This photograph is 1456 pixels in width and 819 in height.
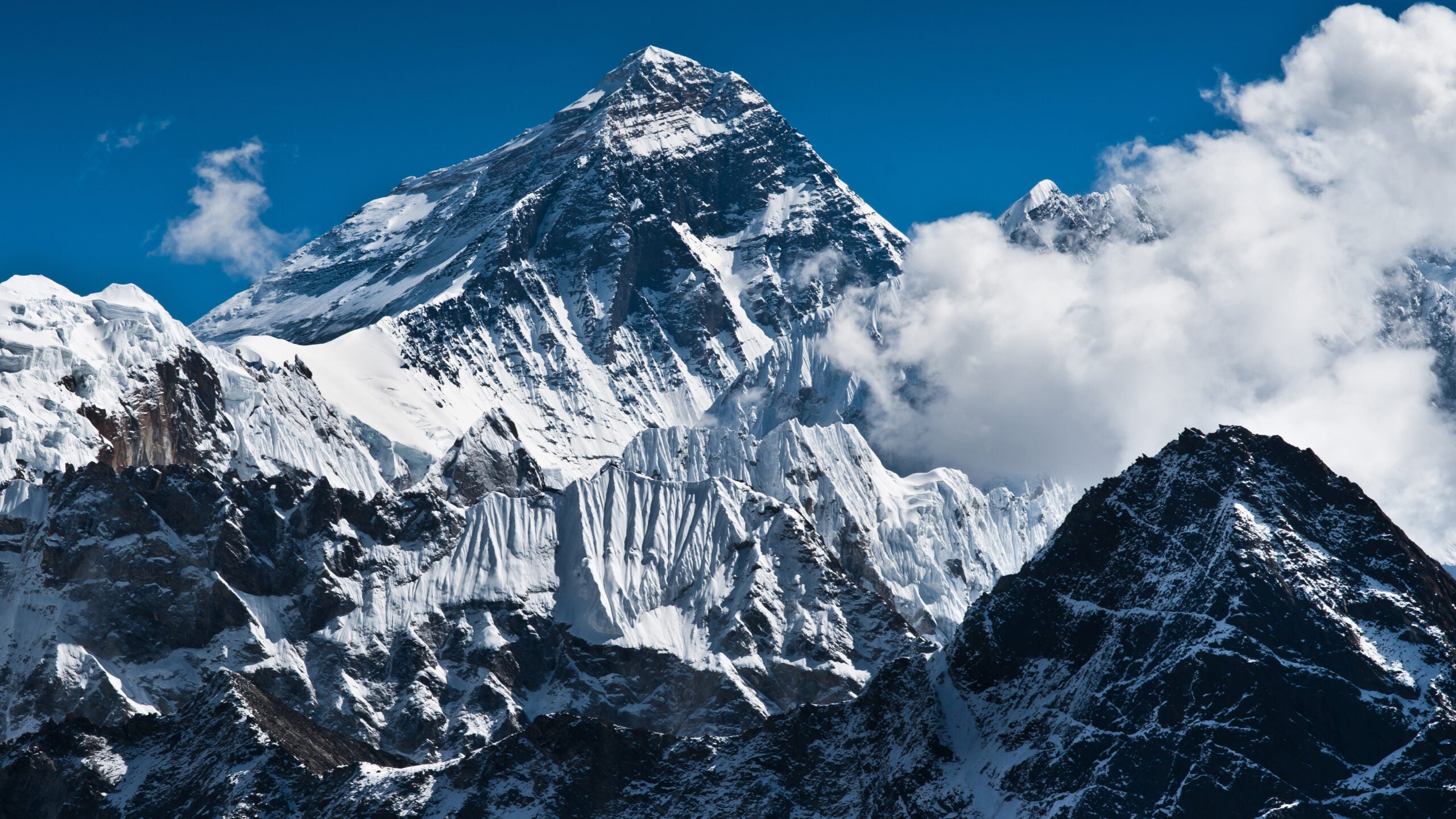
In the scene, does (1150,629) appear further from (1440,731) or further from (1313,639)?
(1440,731)

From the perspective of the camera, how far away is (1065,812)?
6870 inches

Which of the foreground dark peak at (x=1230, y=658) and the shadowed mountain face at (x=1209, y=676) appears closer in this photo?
the foreground dark peak at (x=1230, y=658)

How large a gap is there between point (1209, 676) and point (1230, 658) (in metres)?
2.45

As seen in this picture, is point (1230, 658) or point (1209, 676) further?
point (1209, 676)

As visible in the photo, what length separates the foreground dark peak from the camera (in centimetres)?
16988

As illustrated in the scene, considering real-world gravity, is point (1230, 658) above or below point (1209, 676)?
above

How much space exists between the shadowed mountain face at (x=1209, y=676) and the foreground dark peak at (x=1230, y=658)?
187 millimetres

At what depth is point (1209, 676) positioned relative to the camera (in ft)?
579

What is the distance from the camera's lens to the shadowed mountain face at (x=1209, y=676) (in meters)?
170

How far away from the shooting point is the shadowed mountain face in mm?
170125

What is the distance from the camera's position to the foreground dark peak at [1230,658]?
170 meters

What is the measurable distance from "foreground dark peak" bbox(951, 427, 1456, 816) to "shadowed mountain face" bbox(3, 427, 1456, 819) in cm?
19

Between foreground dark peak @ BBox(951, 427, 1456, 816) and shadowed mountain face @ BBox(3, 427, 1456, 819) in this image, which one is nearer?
foreground dark peak @ BBox(951, 427, 1456, 816)

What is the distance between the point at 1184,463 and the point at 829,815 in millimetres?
49336
